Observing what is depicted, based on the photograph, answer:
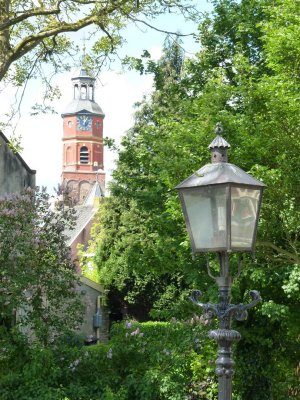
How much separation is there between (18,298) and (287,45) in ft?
21.8

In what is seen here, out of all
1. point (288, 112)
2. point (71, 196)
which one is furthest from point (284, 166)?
point (71, 196)

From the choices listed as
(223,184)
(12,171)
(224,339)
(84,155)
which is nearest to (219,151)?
(223,184)

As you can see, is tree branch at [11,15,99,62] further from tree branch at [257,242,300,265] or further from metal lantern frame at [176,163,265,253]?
metal lantern frame at [176,163,265,253]

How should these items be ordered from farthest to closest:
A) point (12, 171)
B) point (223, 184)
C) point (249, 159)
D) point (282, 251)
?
1. point (12, 171)
2. point (249, 159)
3. point (282, 251)
4. point (223, 184)

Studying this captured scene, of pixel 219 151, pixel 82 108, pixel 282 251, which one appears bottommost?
pixel 282 251

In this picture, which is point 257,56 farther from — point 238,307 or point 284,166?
point 238,307

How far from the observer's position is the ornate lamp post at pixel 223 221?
18.2 ft

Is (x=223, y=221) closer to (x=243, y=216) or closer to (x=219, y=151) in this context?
(x=243, y=216)

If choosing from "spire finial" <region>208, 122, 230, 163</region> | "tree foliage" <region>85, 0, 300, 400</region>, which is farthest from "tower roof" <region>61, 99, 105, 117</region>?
"spire finial" <region>208, 122, 230, 163</region>

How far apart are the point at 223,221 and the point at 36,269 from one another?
8019 mm

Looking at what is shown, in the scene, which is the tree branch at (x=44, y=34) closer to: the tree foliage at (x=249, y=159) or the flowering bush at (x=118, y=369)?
the tree foliage at (x=249, y=159)

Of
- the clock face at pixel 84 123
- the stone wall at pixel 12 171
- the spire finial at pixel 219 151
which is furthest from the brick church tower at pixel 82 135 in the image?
the spire finial at pixel 219 151

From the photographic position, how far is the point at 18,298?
497 inches

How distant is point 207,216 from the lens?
5.64m
